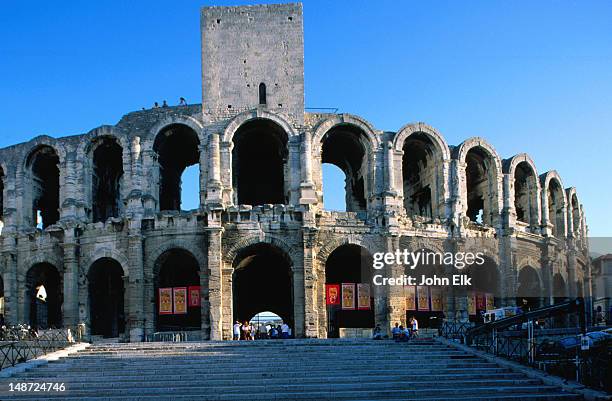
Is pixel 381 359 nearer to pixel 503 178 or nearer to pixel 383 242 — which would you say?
pixel 383 242

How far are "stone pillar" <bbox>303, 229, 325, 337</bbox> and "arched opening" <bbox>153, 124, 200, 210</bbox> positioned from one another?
7.63m

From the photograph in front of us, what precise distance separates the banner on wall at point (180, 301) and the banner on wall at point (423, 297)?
1129cm

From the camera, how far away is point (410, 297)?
135 ft

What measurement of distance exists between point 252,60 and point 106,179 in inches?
405

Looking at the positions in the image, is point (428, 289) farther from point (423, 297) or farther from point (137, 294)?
point (137, 294)

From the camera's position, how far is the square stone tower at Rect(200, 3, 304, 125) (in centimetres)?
4266

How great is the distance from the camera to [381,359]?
2891 cm

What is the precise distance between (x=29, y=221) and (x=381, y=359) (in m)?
22.8

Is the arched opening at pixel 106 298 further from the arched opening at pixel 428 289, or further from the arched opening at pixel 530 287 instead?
the arched opening at pixel 530 287

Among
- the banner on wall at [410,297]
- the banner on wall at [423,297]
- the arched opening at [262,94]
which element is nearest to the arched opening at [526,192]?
the banner on wall at [423,297]

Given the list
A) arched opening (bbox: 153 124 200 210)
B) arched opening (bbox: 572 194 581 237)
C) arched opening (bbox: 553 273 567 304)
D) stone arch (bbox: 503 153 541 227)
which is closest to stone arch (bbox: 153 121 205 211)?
arched opening (bbox: 153 124 200 210)

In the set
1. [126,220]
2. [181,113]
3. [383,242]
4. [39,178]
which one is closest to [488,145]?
[383,242]

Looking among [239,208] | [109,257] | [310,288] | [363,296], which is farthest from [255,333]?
[109,257]

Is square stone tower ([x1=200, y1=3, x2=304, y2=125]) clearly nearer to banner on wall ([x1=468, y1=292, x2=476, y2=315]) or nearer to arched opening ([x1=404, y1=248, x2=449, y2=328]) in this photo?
arched opening ([x1=404, y1=248, x2=449, y2=328])
